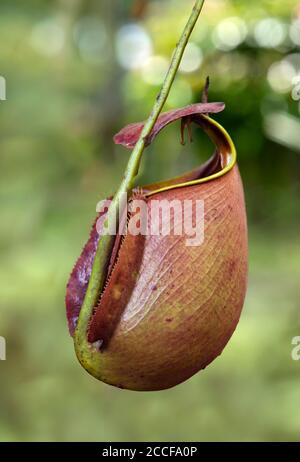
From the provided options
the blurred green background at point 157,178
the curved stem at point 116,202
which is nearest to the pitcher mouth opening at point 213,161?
the curved stem at point 116,202

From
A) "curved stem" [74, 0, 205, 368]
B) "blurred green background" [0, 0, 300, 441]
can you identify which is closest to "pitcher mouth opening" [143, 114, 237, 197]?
"curved stem" [74, 0, 205, 368]

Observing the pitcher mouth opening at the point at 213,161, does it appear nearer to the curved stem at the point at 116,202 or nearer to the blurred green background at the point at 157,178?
the curved stem at the point at 116,202

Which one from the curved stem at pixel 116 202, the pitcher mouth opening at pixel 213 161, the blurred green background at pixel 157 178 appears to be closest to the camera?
the curved stem at pixel 116 202

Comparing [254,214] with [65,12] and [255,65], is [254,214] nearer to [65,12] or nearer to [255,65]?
[255,65]

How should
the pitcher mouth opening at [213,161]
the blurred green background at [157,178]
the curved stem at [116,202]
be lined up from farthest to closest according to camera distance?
the blurred green background at [157,178], the pitcher mouth opening at [213,161], the curved stem at [116,202]

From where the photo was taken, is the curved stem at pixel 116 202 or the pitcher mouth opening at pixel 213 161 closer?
the curved stem at pixel 116 202

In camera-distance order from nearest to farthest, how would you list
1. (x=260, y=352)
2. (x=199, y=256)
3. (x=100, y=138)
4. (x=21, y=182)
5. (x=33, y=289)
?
(x=199, y=256) < (x=260, y=352) < (x=33, y=289) < (x=21, y=182) < (x=100, y=138)
